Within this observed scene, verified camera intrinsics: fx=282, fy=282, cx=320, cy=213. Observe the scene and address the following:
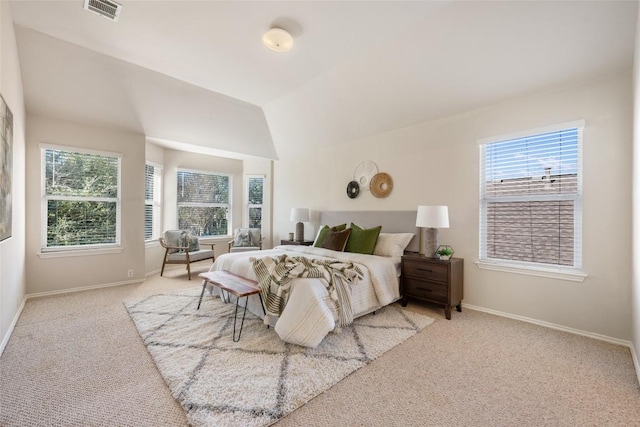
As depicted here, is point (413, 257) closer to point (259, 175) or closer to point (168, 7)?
point (168, 7)

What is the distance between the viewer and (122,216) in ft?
14.8

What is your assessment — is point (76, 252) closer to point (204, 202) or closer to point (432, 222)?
point (204, 202)

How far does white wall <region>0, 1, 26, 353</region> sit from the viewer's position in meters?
2.41

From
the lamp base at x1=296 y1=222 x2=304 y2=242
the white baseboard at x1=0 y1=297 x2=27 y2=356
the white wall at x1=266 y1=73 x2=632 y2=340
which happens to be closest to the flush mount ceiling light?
the white wall at x1=266 y1=73 x2=632 y2=340

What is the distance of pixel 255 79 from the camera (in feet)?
12.3

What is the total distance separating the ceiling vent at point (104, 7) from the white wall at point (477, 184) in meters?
2.39

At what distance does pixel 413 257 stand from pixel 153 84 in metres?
4.12

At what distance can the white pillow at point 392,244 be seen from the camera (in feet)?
12.4

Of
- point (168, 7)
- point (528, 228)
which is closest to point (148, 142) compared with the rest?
point (168, 7)

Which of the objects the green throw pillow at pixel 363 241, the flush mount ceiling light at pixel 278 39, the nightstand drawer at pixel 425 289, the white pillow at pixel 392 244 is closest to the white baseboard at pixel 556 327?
the nightstand drawer at pixel 425 289

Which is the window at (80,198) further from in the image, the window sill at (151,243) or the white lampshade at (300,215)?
the white lampshade at (300,215)

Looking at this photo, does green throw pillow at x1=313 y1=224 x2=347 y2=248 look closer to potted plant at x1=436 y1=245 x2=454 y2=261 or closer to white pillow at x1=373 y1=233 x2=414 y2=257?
white pillow at x1=373 y1=233 x2=414 y2=257

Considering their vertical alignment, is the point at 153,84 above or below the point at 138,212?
above

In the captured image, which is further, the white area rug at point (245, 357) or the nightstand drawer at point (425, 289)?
the nightstand drawer at point (425, 289)
